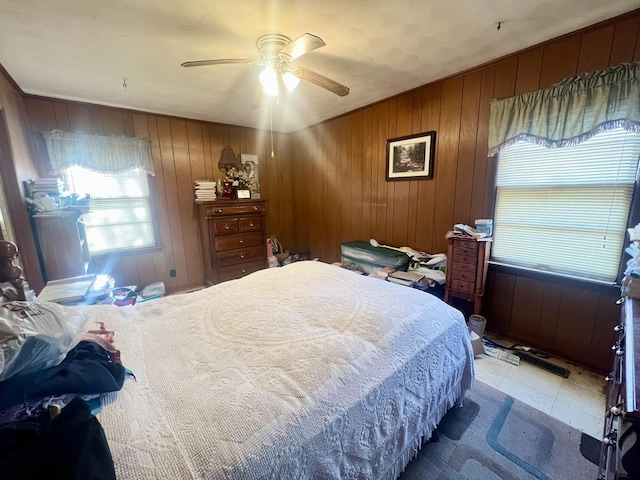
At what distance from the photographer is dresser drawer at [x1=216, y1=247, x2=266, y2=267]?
3518 mm

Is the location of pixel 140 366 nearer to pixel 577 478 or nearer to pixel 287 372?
pixel 287 372

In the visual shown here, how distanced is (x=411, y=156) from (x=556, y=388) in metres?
2.33

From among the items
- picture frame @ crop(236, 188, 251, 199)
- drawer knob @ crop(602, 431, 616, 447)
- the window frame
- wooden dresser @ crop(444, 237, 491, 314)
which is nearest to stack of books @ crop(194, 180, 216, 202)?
picture frame @ crop(236, 188, 251, 199)

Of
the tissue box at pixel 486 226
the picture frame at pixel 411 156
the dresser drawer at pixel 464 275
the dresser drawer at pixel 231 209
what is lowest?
the dresser drawer at pixel 464 275

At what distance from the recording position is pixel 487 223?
89.1 inches

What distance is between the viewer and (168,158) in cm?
342

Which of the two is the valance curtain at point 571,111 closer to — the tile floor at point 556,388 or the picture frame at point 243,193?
the tile floor at point 556,388

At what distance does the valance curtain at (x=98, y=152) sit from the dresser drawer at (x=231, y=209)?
85 cm

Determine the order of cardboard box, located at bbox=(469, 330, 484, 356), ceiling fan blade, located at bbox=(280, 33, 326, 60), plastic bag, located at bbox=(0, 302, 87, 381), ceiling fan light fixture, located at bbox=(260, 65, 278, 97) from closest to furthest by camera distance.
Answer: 1. plastic bag, located at bbox=(0, 302, 87, 381)
2. ceiling fan blade, located at bbox=(280, 33, 326, 60)
3. ceiling fan light fixture, located at bbox=(260, 65, 278, 97)
4. cardboard box, located at bbox=(469, 330, 484, 356)

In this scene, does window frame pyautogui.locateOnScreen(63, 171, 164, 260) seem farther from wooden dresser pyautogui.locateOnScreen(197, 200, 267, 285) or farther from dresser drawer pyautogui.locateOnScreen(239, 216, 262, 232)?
dresser drawer pyautogui.locateOnScreen(239, 216, 262, 232)

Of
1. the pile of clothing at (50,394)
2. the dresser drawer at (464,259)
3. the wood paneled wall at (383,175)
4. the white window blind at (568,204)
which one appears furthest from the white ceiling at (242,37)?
the pile of clothing at (50,394)

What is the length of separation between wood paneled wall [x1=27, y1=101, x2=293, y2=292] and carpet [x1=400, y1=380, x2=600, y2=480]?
3531 millimetres

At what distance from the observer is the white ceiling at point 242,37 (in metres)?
1.53

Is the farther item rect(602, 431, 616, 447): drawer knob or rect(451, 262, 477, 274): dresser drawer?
rect(451, 262, 477, 274): dresser drawer
